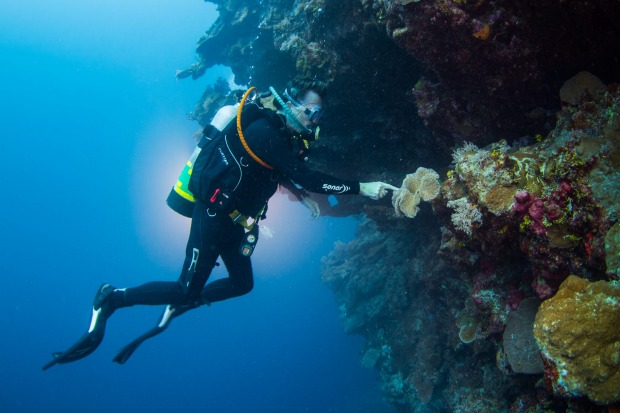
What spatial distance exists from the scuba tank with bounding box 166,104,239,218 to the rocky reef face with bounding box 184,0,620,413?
146 cm

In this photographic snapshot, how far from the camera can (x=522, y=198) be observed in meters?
3.17

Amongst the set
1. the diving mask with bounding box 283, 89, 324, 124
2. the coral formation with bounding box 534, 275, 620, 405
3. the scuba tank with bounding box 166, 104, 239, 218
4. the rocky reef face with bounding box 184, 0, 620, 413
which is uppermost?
the scuba tank with bounding box 166, 104, 239, 218

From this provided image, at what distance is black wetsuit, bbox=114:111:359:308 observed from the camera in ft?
14.1

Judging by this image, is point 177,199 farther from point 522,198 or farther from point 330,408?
point 330,408

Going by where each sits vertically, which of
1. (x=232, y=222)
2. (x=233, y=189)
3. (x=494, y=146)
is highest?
(x=233, y=189)

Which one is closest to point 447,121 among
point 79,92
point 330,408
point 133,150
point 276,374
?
point 330,408

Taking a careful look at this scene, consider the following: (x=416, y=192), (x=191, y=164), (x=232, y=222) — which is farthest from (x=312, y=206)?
(x=191, y=164)

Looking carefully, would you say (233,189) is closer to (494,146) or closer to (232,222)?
(232,222)

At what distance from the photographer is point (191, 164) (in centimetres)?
534

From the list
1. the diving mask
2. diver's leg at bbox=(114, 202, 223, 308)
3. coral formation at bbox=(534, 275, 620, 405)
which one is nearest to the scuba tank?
diver's leg at bbox=(114, 202, 223, 308)

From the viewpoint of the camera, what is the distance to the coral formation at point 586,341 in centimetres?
222

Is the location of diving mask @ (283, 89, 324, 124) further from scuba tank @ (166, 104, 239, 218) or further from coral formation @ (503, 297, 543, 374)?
coral formation @ (503, 297, 543, 374)

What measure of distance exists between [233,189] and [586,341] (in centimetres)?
416

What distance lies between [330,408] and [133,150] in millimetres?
77029
